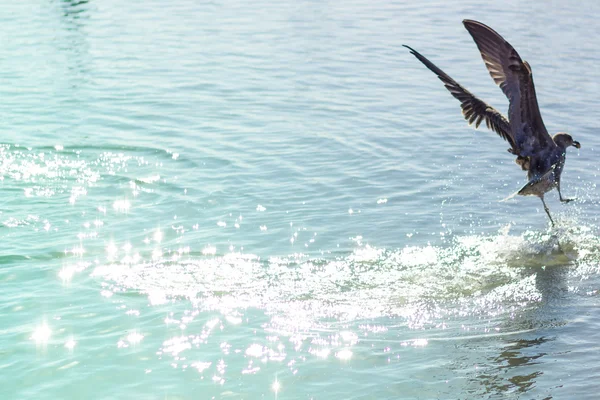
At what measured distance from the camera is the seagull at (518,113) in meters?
8.12

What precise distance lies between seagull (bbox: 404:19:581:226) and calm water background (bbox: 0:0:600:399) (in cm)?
66

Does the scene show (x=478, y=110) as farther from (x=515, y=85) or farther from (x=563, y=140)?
(x=563, y=140)

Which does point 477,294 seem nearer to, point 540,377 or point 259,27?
point 540,377

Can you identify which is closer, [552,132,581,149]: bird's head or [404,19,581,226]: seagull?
[404,19,581,226]: seagull

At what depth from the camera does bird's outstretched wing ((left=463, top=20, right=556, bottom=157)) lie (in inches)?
316

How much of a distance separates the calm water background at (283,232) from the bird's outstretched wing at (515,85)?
40.6 inches

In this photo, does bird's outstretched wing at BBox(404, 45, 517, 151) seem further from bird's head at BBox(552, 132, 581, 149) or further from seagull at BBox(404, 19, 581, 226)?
bird's head at BBox(552, 132, 581, 149)

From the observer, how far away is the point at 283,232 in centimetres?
888

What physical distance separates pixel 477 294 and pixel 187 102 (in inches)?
296

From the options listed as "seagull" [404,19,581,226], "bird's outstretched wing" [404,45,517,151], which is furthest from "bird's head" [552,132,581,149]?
"bird's outstretched wing" [404,45,517,151]

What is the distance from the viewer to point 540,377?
240 inches

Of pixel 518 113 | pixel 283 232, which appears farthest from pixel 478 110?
pixel 283 232

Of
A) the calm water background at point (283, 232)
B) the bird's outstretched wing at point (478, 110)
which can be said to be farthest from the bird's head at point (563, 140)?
the calm water background at point (283, 232)

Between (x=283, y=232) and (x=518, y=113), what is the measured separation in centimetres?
254
